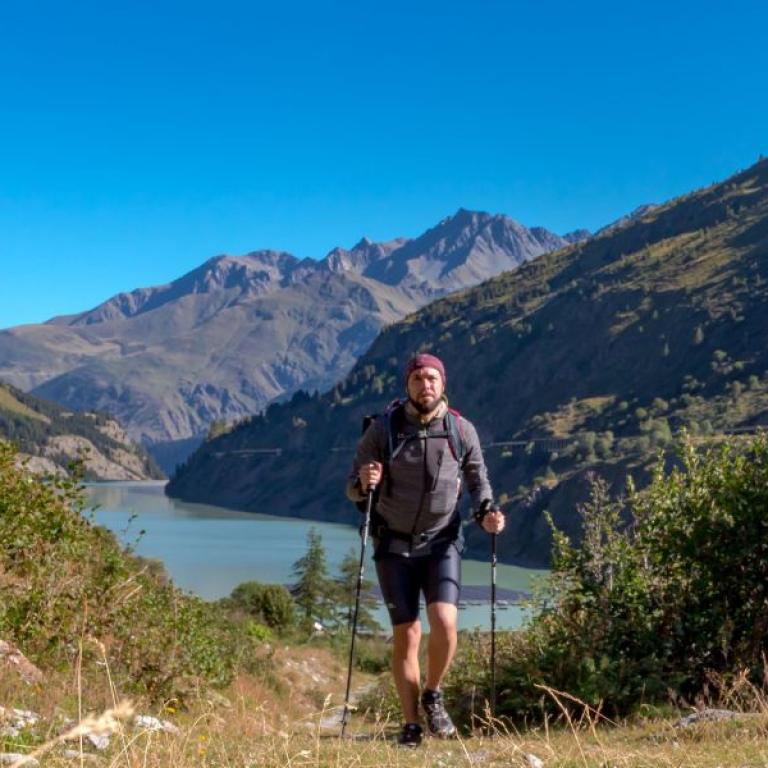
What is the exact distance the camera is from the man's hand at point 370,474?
6.15m

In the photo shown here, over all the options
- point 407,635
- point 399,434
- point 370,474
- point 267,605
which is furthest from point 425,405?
point 267,605

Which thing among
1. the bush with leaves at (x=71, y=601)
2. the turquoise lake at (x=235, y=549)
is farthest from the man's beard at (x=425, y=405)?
the turquoise lake at (x=235, y=549)

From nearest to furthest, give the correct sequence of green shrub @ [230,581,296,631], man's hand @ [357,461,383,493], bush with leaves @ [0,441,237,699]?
man's hand @ [357,461,383,493], bush with leaves @ [0,441,237,699], green shrub @ [230,581,296,631]

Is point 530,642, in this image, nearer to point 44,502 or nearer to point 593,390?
point 44,502

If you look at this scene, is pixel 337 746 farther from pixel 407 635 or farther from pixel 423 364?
pixel 423 364

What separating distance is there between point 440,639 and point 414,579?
0.42 metres

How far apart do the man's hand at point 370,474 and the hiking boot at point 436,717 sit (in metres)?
1.45

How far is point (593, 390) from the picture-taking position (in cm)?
16038

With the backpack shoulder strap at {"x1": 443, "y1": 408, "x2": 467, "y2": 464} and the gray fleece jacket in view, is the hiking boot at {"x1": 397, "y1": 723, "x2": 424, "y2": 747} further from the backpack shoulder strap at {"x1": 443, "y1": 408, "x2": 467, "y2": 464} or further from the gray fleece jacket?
the backpack shoulder strap at {"x1": 443, "y1": 408, "x2": 467, "y2": 464}

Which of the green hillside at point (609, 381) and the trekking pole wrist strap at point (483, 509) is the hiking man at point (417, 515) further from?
the green hillside at point (609, 381)

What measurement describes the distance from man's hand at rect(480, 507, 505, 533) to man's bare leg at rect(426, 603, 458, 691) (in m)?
0.60

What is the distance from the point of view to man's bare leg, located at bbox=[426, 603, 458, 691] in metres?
6.27

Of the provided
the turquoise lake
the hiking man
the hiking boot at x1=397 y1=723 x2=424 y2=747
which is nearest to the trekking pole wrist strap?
the hiking man

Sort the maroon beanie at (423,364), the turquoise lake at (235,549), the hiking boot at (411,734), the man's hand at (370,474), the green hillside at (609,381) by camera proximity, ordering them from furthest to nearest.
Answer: the green hillside at (609,381), the turquoise lake at (235,549), the maroon beanie at (423,364), the man's hand at (370,474), the hiking boot at (411,734)
